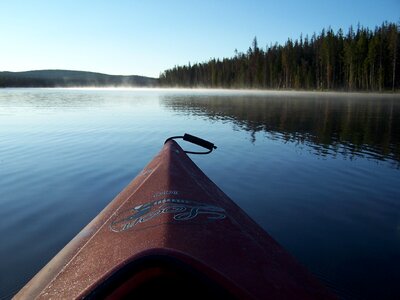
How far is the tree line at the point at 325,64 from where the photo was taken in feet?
254

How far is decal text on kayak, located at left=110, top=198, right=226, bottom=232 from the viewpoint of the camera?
2.96 m

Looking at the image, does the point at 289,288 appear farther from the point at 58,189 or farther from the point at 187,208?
the point at 58,189

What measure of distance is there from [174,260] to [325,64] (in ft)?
324

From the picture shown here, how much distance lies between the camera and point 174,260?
182 centimetres

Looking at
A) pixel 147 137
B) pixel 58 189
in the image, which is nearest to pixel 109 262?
pixel 58 189

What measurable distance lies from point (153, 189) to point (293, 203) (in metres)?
4.94

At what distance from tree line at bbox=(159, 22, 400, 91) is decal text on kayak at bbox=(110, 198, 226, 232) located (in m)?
83.1

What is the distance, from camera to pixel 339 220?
703cm

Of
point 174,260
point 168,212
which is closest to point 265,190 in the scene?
point 168,212

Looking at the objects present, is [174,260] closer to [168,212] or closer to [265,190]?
[168,212]

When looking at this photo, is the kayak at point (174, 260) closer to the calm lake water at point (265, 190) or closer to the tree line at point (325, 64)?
the calm lake water at point (265, 190)

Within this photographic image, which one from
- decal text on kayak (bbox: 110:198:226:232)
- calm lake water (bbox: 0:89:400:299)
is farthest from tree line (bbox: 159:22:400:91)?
decal text on kayak (bbox: 110:198:226:232)

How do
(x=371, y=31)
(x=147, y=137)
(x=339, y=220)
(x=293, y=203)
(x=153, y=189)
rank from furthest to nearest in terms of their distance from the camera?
(x=371, y=31) → (x=147, y=137) → (x=293, y=203) → (x=339, y=220) → (x=153, y=189)

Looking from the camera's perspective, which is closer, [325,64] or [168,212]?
[168,212]
